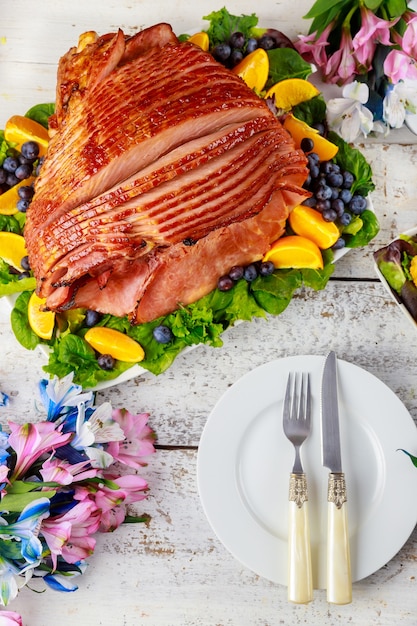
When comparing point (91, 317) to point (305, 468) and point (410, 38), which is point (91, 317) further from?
point (410, 38)

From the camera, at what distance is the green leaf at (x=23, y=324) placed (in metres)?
2.08

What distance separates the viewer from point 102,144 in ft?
5.95

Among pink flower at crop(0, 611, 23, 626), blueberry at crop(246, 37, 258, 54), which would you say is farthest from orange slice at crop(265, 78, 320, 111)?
pink flower at crop(0, 611, 23, 626)

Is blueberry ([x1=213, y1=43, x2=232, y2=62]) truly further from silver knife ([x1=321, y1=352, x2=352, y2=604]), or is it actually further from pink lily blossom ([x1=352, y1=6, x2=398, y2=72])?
silver knife ([x1=321, y1=352, x2=352, y2=604])

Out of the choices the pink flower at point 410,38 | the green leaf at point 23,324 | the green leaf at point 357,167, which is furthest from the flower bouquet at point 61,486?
the pink flower at point 410,38

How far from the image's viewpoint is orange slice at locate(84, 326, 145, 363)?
2035 millimetres

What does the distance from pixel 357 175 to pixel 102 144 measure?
749mm

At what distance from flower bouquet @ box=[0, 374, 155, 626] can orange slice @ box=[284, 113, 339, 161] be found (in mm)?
952

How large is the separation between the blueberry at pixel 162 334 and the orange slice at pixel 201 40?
32.5 inches

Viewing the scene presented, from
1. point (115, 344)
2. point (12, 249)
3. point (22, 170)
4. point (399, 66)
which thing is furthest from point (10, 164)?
point (399, 66)

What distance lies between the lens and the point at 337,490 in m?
1.94

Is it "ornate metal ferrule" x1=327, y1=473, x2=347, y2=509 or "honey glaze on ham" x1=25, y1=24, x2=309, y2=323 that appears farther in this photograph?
"ornate metal ferrule" x1=327, y1=473, x2=347, y2=509

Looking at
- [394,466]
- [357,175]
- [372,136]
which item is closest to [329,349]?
[394,466]

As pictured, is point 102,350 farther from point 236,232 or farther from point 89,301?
point 236,232
